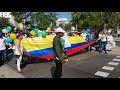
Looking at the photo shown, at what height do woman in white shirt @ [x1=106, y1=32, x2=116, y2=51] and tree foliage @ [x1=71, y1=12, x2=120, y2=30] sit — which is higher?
tree foliage @ [x1=71, y1=12, x2=120, y2=30]

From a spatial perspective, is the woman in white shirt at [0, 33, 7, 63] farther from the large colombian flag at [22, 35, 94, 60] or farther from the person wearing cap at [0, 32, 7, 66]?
the large colombian flag at [22, 35, 94, 60]

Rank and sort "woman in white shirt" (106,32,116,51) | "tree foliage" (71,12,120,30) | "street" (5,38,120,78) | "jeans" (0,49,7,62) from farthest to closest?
"tree foliage" (71,12,120,30)
"woman in white shirt" (106,32,116,51)
"jeans" (0,49,7,62)
"street" (5,38,120,78)

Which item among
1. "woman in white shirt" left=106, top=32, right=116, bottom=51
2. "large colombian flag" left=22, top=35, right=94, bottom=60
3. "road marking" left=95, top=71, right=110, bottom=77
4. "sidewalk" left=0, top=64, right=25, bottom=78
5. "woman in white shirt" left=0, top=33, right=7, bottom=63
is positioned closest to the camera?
"sidewalk" left=0, top=64, right=25, bottom=78

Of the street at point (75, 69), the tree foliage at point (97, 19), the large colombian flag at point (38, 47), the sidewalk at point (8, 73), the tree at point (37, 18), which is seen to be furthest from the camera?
the tree at point (37, 18)

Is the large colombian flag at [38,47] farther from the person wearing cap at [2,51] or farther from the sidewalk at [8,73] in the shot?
the sidewalk at [8,73]

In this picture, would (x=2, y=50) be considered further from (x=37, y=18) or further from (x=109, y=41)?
(x=37, y=18)

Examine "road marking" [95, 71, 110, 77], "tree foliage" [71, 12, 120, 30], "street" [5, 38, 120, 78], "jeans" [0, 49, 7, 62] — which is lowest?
"road marking" [95, 71, 110, 77]

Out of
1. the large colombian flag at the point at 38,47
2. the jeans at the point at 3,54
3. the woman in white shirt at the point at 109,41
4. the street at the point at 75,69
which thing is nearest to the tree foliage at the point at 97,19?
the woman in white shirt at the point at 109,41

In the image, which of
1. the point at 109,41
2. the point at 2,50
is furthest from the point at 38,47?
the point at 109,41

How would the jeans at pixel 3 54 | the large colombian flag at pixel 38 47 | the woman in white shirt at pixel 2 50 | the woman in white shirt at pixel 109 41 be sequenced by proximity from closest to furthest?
the woman in white shirt at pixel 2 50 < the large colombian flag at pixel 38 47 < the jeans at pixel 3 54 < the woman in white shirt at pixel 109 41

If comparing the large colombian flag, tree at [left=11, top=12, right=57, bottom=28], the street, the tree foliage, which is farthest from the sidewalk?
tree at [left=11, top=12, right=57, bottom=28]

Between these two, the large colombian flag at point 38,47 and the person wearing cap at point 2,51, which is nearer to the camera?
the person wearing cap at point 2,51

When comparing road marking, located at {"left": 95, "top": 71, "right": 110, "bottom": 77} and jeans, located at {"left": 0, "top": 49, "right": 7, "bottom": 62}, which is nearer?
road marking, located at {"left": 95, "top": 71, "right": 110, "bottom": 77}
